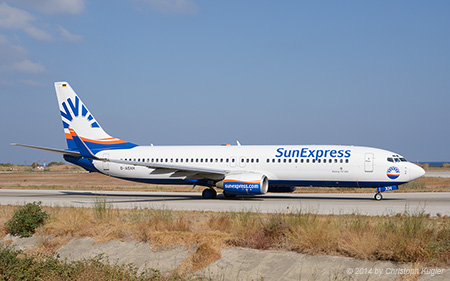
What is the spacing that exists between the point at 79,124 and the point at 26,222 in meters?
17.1

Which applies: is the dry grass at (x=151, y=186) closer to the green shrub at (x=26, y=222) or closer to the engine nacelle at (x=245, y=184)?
the engine nacelle at (x=245, y=184)

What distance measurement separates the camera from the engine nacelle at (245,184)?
2738 cm

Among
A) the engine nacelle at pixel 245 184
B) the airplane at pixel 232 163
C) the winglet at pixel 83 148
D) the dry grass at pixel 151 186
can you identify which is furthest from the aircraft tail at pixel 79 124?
the engine nacelle at pixel 245 184

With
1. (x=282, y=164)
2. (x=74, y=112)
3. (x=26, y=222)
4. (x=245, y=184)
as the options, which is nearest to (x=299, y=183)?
(x=282, y=164)

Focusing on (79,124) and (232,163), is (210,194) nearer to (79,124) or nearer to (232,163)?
(232,163)

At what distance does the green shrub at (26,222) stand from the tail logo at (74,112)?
53.4 feet

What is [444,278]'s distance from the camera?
9727 millimetres

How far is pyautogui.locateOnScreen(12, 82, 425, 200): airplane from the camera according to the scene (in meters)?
27.3

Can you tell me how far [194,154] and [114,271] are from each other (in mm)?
20494

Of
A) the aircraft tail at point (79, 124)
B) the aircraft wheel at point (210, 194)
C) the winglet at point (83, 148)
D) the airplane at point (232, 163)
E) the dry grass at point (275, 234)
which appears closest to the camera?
the dry grass at point (275, 234)

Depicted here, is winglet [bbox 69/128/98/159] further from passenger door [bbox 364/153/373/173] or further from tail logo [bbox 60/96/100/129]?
passenger door [bbox 364/153/373/173]

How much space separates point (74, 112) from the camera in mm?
33688

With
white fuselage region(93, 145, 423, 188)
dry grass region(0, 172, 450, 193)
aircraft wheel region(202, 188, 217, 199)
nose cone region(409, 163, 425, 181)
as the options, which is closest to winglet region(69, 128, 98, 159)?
white fuselage region(93, 145, 423, 188)

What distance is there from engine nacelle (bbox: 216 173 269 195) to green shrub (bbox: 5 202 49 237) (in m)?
12.2
